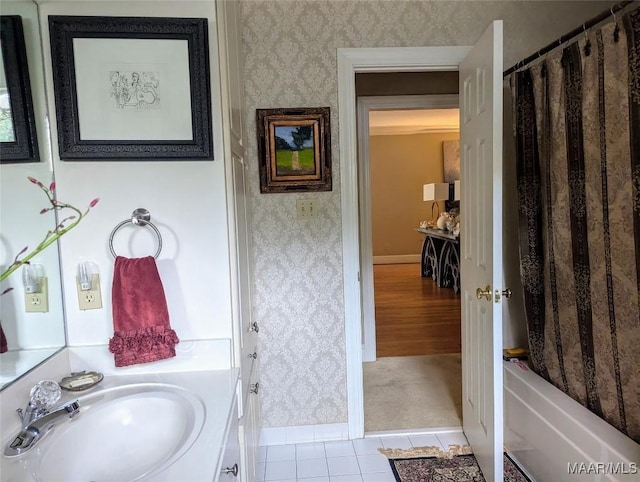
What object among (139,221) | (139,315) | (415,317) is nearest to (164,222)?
(139,221)

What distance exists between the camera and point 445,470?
1944 millimetres

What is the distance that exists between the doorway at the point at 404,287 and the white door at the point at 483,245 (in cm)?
50

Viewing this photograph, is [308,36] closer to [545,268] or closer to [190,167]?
[190,167]

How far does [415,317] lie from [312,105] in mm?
3064

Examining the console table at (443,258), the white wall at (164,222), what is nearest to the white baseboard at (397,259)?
the console table at (443,258)

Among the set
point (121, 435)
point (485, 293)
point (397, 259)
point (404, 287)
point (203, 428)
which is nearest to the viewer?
point (203, 428)

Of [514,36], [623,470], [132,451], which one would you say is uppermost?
[514,36]

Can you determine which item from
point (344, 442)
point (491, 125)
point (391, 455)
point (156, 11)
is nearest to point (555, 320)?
point (491, 125)

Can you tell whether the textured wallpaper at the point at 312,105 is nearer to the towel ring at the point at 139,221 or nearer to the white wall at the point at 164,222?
the white wall at the point at 164,222

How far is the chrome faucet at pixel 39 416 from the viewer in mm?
886

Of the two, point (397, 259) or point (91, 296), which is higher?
point (91, 296)

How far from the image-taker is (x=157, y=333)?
50.1 inches

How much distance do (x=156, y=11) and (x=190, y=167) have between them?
499 mm

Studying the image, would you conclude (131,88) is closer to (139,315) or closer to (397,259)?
(139,315)
